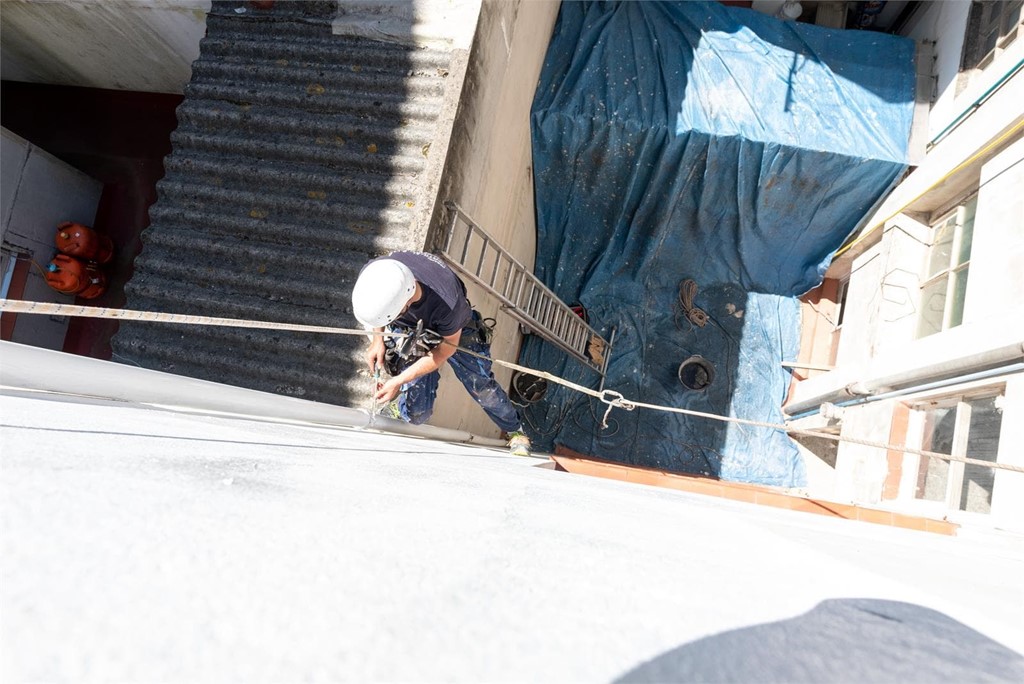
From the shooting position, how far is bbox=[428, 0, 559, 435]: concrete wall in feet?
11.8

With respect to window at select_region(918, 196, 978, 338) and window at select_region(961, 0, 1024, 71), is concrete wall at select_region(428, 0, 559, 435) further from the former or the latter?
window at select_region(961, 0, 1024, 71)

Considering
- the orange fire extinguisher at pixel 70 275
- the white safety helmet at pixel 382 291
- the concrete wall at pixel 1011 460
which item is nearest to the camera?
the white safety helmet at pixel 382 291

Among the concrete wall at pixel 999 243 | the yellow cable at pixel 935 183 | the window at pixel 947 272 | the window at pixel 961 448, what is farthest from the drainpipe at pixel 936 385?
the yellow cable at pixel 935 183

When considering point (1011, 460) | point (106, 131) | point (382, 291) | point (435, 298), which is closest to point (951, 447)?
point (1011, 460)

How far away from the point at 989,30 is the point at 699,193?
2634mm

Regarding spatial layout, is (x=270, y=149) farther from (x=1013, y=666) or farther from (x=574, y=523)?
(x=1013, y=666)

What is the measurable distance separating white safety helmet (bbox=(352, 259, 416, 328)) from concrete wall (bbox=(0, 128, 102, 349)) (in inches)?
148

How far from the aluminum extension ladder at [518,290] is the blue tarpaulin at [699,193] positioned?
0.27 meters

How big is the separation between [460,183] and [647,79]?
10.6ft

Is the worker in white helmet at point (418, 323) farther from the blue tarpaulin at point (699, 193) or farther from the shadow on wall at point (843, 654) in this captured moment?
the blue tarpaulin at point (699, 193)

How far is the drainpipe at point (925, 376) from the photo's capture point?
354 cm

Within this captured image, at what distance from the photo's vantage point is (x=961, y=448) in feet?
13.4

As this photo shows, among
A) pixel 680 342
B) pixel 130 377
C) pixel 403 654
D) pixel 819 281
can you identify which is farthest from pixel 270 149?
pixel 819 281

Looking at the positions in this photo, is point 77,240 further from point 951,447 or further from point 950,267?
point 950,267
